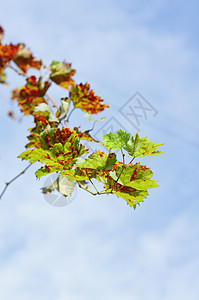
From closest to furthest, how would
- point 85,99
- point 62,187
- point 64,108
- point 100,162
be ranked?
point 100,162 < point 62,187 < point 64,108 < point 85,99

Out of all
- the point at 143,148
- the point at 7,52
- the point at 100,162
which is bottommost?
the point at 100,162

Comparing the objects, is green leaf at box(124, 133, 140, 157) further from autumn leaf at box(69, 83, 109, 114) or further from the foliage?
autumn leaf at box(69, 83, 109, 114)

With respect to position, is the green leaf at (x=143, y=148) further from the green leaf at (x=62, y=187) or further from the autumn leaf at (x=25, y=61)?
the autumn leaf at (x=25, y=61)

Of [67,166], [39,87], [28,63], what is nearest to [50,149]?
[67,166]

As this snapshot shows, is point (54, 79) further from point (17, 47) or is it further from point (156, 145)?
point (156, 145)

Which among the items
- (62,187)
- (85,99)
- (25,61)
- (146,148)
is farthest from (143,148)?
(25,61)

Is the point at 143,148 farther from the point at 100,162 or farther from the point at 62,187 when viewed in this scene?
the point at 62,187
